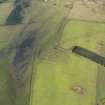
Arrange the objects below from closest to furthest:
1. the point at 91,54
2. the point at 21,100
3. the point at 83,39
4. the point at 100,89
→ the point at 21,100 → the point at 100,89 → the point at 91,54 → the point at 83,39

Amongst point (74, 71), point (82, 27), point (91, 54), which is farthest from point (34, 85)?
point (82, 27)

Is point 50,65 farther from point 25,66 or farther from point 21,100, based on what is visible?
point 21,100

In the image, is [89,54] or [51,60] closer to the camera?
[51,60]

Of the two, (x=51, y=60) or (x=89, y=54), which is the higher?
(x=51, y=60)

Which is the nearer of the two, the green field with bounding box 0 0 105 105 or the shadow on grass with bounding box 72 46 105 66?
the green field with bounding box 0 0 105 105

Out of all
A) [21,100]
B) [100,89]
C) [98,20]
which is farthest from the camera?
[98,20]

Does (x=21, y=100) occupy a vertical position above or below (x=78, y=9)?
above

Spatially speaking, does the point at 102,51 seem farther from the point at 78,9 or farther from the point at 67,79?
the point at 78,9

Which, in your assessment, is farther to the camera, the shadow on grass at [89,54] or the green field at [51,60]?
the shadow on grass at [89,54]

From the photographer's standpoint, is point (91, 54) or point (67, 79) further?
point (91, 54)
